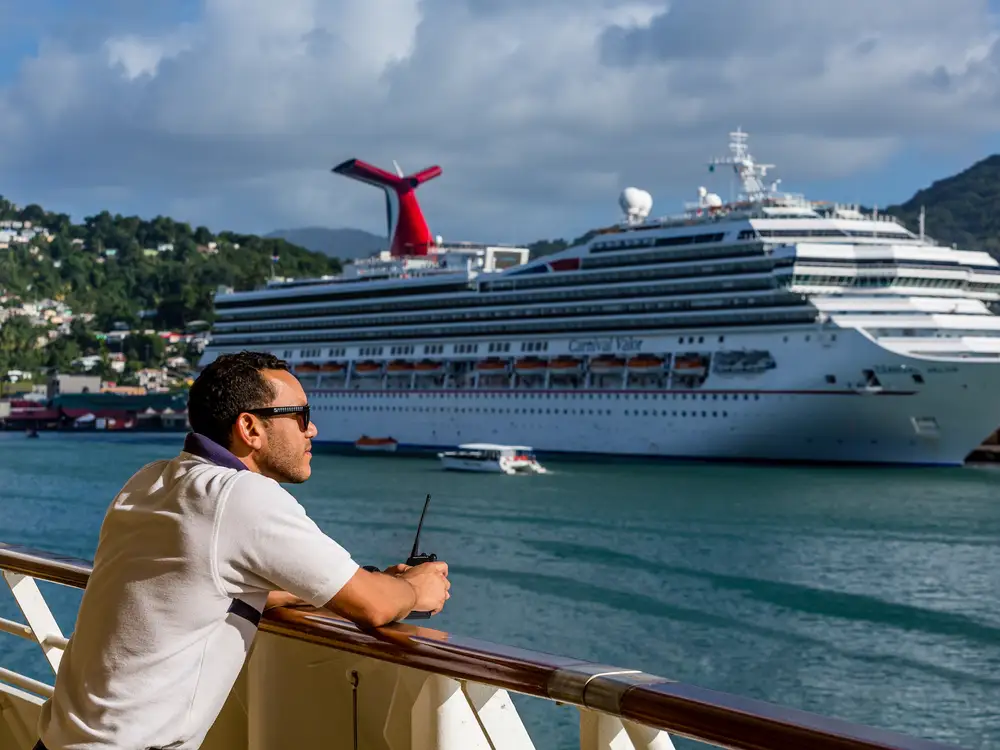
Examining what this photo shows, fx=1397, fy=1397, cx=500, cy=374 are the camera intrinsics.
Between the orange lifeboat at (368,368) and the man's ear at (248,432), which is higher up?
the orange lifeboat at (368,368)

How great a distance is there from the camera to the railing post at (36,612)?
2924 mm

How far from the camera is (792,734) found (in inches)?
60.3

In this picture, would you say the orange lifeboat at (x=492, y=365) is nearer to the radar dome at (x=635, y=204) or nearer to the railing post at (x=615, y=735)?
the radar dome at (x=635, y=204)

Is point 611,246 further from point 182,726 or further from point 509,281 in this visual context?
point 182,726

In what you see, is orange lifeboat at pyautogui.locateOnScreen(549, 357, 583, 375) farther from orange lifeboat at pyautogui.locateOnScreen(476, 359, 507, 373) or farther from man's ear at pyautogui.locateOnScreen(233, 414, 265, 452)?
man's ear at pyautogui.locateOnScreen(233, 414, 265, 452)

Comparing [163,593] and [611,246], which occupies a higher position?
[611,246]

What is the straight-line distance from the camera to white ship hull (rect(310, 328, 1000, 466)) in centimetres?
3616

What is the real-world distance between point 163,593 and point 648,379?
131 feet

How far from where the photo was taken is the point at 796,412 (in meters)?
37.3

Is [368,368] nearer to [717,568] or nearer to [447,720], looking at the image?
[717,568]

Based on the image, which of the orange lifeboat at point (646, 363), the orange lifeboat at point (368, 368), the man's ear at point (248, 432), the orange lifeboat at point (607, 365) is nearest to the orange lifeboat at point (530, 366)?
the orange lifeboat at point (607, 365)

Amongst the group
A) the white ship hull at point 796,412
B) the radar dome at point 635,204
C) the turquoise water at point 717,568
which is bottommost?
the turquoise water at point 717,568

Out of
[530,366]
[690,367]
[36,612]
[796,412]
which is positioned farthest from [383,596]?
[530,366]

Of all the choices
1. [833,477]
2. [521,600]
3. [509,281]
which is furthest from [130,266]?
[521,600]
